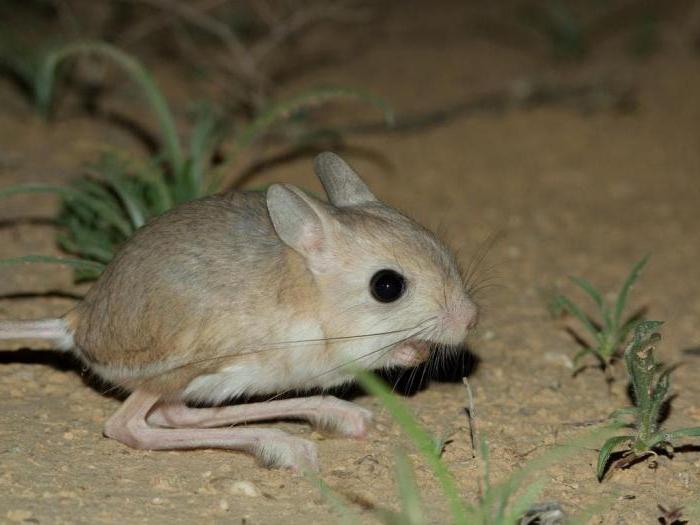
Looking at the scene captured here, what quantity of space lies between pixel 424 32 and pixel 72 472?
801 centimetres

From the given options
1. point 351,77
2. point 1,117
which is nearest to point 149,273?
point 1,117

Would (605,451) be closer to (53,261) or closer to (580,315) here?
(580,315)

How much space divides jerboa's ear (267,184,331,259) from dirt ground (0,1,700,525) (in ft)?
2.53

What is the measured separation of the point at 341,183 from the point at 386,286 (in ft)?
2.19

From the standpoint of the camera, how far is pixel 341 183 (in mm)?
4230

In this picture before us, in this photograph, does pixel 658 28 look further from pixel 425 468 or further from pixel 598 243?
pixel 425 468

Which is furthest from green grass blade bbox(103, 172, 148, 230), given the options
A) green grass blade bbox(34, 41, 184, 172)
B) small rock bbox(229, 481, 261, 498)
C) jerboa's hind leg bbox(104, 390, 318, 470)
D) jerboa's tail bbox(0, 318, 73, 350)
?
small rock bbox(229, 481, 261, 498)

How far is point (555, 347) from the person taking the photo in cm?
488

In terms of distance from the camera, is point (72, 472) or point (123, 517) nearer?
point (123, 517)

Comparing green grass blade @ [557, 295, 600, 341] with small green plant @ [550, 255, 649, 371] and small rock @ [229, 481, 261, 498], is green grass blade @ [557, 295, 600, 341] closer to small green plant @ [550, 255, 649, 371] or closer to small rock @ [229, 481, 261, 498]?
small green plant @ [550, 255, 649, 371]

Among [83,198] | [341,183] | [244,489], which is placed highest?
[341,183]

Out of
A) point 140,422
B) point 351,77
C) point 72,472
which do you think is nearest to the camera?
point 72,472

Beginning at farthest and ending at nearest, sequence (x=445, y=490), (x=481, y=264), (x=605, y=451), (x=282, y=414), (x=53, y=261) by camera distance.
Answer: (x=481, y=264) → (x=53, y=261) → (x=282, y=414) → (x=605, y=451) → (x=445, y=490)

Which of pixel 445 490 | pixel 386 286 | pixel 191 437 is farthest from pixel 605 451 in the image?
pixel 191 437
